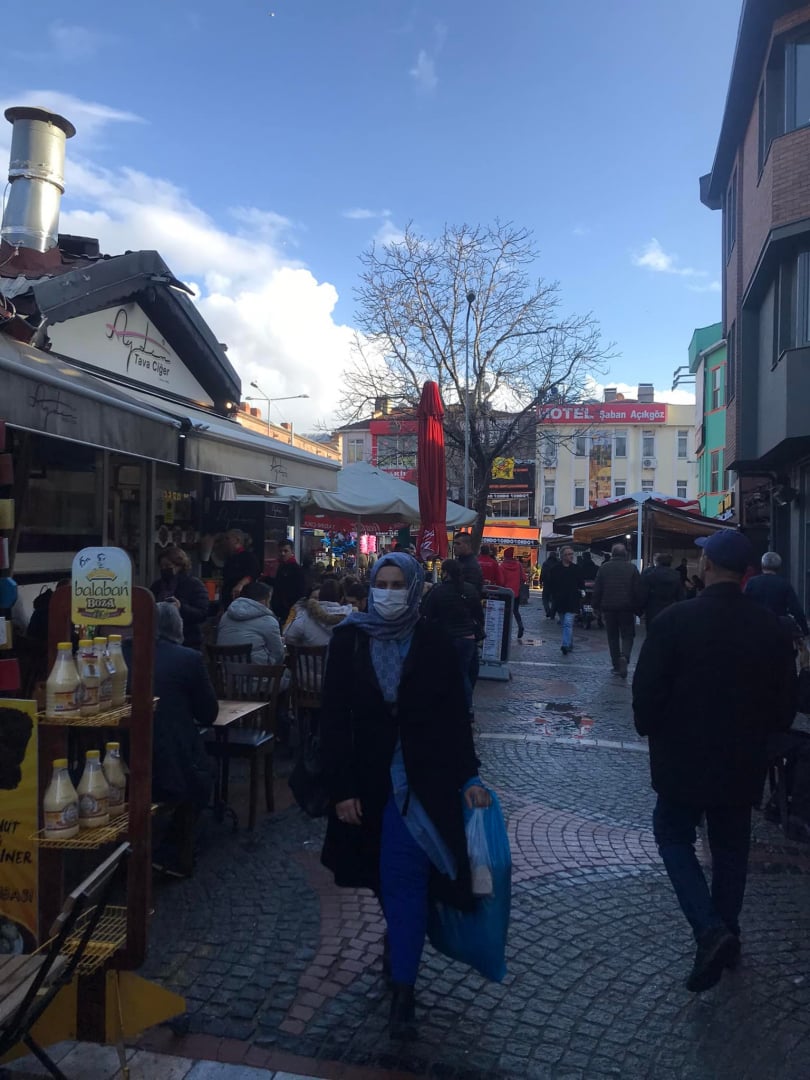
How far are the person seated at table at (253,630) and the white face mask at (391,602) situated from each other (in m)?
3.46

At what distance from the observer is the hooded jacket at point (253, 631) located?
6.44 metres

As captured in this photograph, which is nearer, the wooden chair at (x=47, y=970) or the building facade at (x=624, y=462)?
the wooden chair at (x=47, y=970)

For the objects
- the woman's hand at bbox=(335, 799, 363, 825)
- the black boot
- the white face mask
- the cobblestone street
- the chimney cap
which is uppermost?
the chimney cap

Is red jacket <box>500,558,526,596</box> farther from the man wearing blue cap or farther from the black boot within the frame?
the black boot

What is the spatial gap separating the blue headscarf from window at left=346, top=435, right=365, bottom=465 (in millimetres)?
71738

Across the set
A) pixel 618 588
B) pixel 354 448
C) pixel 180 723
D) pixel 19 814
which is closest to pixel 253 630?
pixel 180 723

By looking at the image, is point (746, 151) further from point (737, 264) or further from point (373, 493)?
point (373, 493)

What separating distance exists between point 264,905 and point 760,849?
9.77 feet

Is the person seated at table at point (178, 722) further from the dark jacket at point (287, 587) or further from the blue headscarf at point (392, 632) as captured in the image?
the dark jacket at point (287, 587)

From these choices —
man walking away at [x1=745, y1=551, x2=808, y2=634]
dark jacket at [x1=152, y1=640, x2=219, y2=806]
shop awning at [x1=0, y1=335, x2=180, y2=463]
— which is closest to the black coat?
dark jacket at [x1=152, y1=640, x2=219, y2=806]

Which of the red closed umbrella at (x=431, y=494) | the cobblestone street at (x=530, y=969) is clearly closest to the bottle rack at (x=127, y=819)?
the cobblestone street at (x=530, y=969)

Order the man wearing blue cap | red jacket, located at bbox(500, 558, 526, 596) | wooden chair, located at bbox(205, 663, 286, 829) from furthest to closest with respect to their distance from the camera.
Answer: red jacket, located at bbox(500, 558, 526, 596) < wooden chair, located at bbox(205, 663, 286, 829) < the man wearing blue cap

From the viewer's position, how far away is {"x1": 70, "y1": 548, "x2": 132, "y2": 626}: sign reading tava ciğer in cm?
310

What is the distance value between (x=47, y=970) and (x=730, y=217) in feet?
69.2
